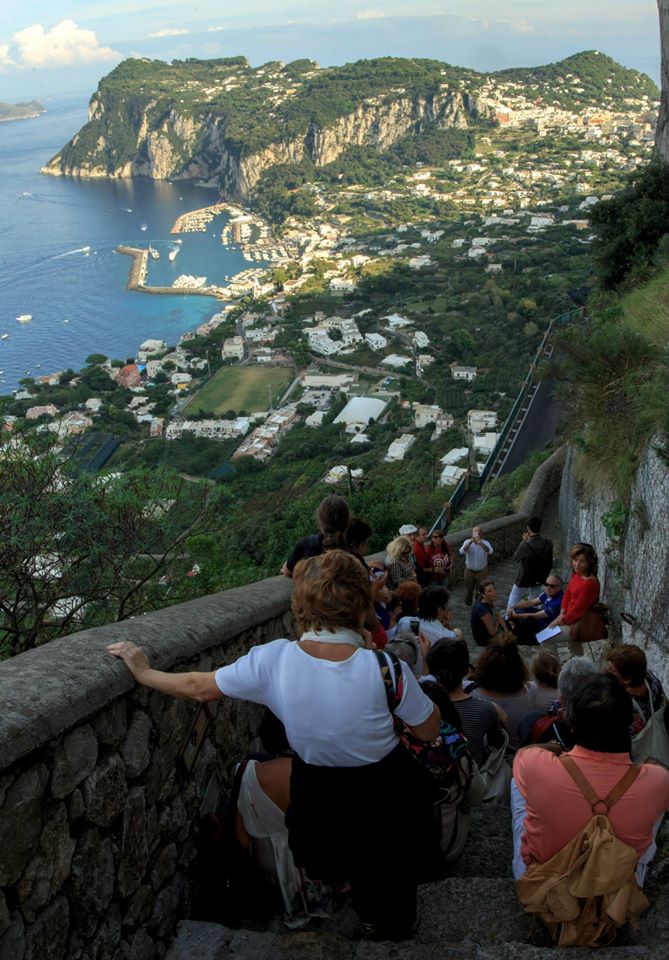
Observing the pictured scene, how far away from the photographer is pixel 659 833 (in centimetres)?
248

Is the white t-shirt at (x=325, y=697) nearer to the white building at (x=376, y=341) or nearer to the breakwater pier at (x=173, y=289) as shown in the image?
the white building at (x=376, y=341)

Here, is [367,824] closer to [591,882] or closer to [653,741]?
[591,882]

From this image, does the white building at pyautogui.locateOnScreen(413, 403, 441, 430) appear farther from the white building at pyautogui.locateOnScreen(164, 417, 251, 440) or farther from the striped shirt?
the striped shirt

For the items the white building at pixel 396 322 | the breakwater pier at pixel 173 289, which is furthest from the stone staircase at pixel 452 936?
the breakwater pier at pixel 173 289

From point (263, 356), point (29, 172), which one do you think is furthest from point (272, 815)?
point (29, 172)

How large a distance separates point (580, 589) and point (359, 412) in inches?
1270

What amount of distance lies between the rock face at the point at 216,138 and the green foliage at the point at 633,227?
112151 mm

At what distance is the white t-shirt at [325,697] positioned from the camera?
176 centimetres

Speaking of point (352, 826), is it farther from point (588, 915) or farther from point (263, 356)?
point (263, 356)

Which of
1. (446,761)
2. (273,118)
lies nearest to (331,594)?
(446,761)

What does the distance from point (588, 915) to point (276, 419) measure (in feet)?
116

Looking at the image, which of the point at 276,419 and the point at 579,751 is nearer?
the point at 579,751

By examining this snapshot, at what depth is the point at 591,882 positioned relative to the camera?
193 cm

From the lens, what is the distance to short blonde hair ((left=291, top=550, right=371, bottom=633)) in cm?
179
